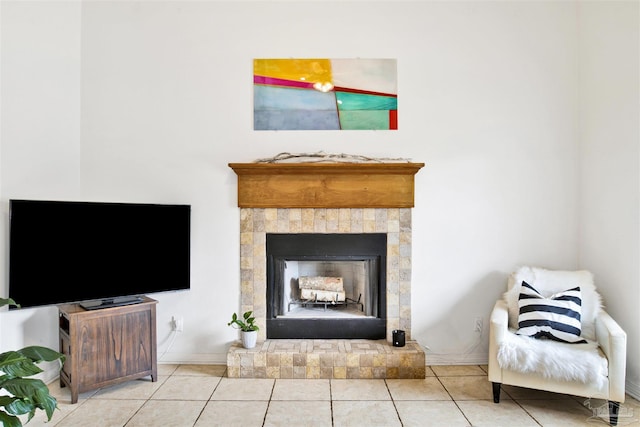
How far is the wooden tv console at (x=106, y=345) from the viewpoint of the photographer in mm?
2457

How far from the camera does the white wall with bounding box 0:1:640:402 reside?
10.2 feet

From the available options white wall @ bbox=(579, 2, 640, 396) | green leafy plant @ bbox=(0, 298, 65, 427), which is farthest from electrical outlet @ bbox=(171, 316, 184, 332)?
white wall @ bbox=(579, 2, 640, 396)

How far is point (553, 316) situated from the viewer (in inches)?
99.1

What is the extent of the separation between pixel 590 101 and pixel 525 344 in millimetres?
1947

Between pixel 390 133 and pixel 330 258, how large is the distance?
1.11 m

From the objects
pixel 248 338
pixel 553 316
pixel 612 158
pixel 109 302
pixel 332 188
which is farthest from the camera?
pixel 332 188

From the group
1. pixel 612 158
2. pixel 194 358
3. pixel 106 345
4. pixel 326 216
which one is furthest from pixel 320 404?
pixel 612 158

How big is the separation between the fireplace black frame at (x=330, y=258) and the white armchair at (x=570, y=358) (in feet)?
2.96

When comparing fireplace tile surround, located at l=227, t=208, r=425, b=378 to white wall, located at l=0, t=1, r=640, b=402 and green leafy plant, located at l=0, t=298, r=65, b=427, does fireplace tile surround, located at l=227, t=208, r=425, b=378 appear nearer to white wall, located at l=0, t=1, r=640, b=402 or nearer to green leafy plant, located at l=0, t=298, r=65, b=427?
white wall, located at l=0, t=1, r=640, b=402

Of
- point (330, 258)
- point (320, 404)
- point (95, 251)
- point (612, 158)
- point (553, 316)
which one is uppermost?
point (612, 158)

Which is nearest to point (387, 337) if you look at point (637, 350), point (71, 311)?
point (637, 350)

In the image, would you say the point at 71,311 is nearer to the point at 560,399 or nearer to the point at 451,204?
the point at 451,204

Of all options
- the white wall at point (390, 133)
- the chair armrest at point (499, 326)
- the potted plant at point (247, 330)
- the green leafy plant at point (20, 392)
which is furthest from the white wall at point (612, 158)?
the green leafy plant at point (20, 392)

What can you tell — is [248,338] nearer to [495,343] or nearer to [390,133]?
[495,343]
